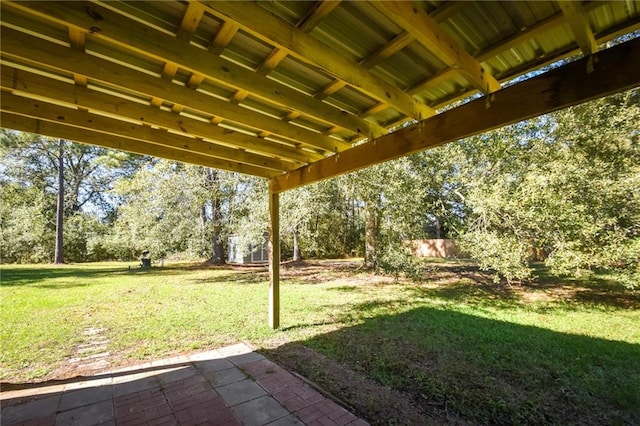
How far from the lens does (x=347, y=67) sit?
1805mm

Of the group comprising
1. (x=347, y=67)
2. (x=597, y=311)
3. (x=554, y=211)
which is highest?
(x=347, y=67)

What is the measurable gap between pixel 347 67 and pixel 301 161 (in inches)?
71.3

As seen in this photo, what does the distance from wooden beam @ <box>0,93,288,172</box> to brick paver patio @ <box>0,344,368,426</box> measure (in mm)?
2155

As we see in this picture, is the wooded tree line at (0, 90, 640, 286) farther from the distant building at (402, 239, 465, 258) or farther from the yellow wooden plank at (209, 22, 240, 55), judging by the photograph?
the distant building at (402, 239, 465, 258)

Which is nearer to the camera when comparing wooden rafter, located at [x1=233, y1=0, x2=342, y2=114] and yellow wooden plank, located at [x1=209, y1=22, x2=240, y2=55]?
wooden rafter, located at [x1=233, y1=0, x2=342, y2=114]

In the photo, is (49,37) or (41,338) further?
(41,338)

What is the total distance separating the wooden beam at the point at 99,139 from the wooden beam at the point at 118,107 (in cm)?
42

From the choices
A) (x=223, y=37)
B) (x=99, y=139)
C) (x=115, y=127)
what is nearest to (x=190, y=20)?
(x=223, y=37)

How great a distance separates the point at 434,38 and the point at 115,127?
254cm

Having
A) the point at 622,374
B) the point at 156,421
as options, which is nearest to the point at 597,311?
the point at 622,374

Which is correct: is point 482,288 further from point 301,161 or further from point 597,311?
point 301,161

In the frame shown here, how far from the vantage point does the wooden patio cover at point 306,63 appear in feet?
4.87

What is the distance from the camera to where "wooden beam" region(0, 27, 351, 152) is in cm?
160

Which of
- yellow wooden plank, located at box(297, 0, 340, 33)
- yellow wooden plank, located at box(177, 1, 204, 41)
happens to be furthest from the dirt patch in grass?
yellow wooden plank, located at box(177, 1, 204, 41)
